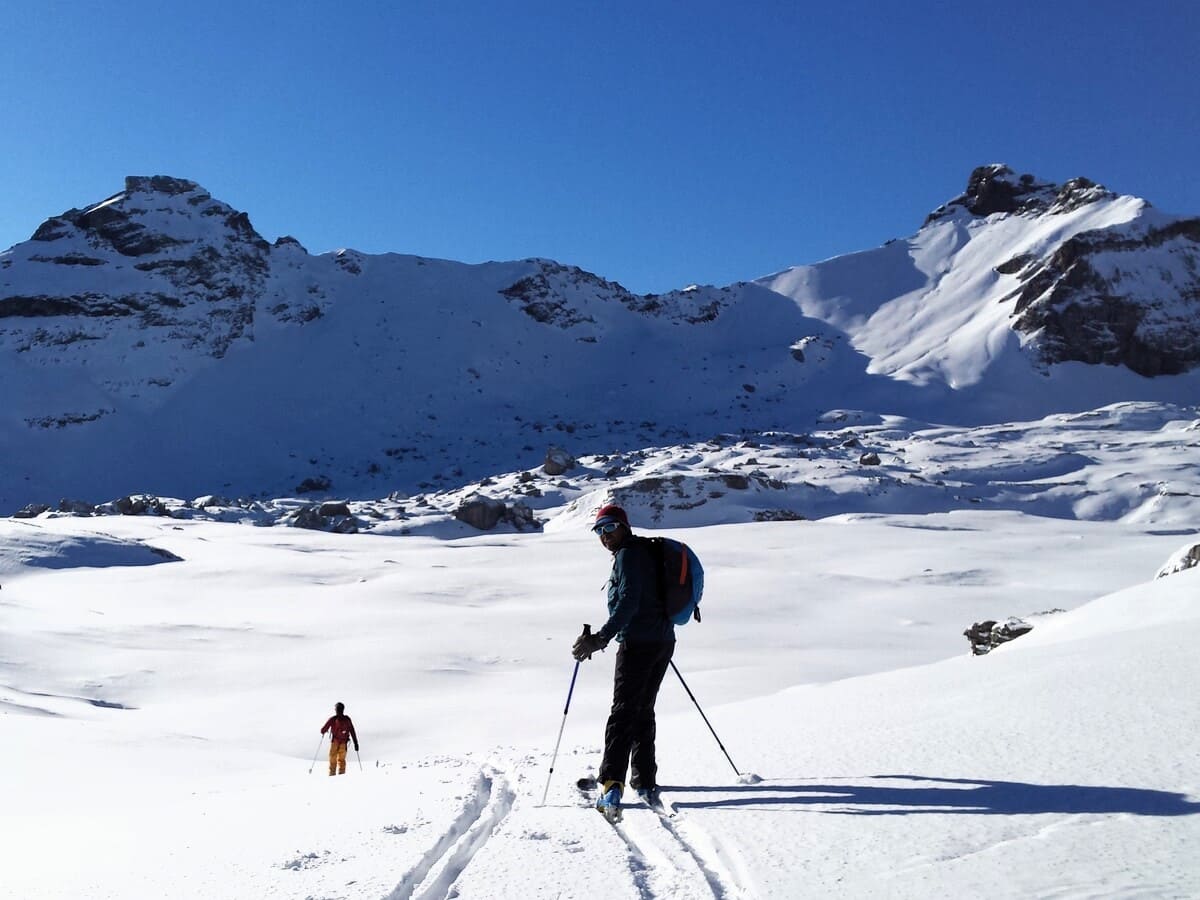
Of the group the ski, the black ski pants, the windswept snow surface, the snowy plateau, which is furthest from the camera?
the black ski pants

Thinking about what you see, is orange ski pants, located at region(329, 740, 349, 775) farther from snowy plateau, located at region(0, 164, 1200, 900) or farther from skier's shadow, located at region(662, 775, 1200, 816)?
skier's shadow, located at region(662, 775, 1200, 816)

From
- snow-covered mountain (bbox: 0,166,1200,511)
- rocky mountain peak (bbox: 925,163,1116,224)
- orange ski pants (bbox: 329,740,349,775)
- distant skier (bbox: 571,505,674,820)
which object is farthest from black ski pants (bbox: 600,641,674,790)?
rocky mountain peak (bbox: 925,163,1116,224)

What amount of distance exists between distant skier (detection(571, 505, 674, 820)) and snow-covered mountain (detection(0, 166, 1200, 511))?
58.3 m

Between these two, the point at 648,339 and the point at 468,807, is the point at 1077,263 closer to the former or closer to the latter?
the point at 648,339

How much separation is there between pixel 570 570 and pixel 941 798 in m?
22.1

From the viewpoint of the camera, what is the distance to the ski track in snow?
329 centimetres

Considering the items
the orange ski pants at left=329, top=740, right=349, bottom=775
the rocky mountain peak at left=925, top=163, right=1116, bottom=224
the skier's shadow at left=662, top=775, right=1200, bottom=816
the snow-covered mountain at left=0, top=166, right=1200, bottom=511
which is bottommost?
the orange ski pants at left=329, top=740, right=349, bottom=775

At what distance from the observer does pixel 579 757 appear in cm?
616

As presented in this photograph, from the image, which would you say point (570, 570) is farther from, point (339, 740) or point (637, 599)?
point (637, 599)

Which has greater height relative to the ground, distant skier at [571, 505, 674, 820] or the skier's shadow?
distant skier at [571, 505, 674, 820]

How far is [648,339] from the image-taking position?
96062 millimetres

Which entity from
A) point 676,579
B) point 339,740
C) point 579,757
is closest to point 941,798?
point 676,579

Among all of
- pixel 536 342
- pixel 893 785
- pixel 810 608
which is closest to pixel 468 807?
pixel 893 785

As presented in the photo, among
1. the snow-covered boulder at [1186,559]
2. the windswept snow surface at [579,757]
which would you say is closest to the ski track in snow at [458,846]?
the windswept snow surface at [579,757]
